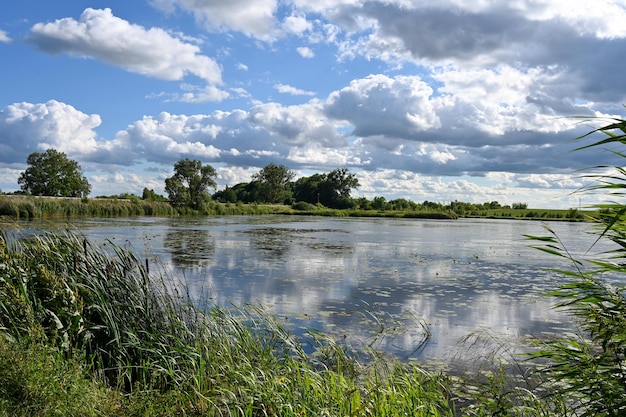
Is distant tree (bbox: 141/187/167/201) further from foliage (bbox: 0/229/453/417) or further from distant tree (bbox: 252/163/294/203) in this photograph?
foliage (bbox: 0/229/453/417)

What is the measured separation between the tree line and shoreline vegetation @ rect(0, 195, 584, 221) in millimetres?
808

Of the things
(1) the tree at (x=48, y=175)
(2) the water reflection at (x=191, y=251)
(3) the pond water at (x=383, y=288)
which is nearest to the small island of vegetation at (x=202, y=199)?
(1) the tree at (x=48, y=175)

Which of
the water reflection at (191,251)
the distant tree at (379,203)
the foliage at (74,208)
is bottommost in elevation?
the water reflection at (191,251)

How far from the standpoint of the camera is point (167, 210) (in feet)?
163

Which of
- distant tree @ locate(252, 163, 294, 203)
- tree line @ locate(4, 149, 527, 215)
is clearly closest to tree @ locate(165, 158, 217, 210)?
tree line @ locate(4, 149, 527, 215)

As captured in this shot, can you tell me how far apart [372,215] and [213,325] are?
62053 millimetres

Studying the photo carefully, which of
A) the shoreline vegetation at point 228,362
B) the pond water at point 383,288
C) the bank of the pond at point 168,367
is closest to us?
the shoreline vegetation at point 228,362

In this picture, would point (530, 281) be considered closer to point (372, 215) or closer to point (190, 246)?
point (190, 246)

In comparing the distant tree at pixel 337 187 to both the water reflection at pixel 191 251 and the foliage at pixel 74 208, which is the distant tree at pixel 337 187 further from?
the water reflection at pixel 191 251

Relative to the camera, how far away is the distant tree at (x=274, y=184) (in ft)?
277

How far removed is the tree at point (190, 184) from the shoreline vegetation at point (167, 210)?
131 cm

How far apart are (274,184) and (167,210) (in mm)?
37610

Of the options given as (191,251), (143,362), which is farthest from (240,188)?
(143,362)

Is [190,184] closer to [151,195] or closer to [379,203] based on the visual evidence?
[151,195]
